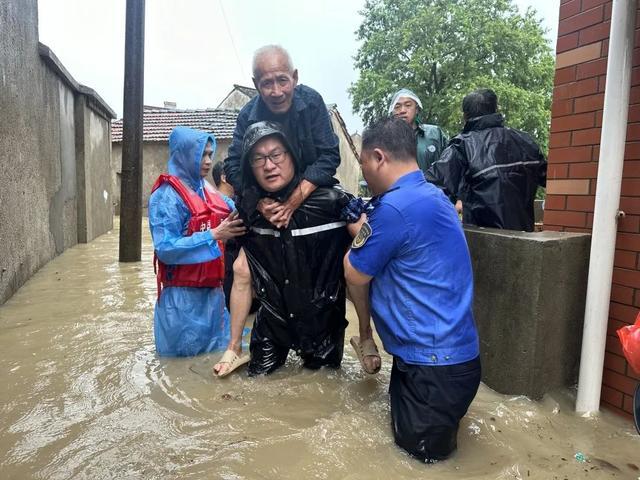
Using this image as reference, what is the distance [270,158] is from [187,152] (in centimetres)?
76

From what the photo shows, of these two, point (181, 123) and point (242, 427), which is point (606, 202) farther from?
point (181, 123)

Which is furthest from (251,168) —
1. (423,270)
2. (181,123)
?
(181,123)

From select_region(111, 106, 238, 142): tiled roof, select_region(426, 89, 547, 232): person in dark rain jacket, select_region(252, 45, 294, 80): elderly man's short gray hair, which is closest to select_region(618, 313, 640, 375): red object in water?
select_region(426, 89, 547, 232): person in dark rain jacket

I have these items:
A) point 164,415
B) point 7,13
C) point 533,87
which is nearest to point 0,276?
point 7,13

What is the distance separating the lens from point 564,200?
9.46 ft

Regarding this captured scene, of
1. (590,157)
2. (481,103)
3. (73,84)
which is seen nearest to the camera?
(590,157)

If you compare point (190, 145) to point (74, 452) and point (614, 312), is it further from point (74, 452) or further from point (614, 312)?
point (614, 312)

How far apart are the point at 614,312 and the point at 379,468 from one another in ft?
4.92

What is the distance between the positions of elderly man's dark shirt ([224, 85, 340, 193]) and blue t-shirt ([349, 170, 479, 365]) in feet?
2.73

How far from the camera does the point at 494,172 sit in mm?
3377

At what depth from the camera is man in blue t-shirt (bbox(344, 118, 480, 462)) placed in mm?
2164

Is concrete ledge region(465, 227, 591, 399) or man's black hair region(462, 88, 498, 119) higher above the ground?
man's black hair region(462, 88, 498, 119)

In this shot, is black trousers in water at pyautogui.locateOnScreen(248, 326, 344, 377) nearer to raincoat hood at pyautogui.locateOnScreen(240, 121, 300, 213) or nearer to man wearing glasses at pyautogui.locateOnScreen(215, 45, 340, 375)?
man wearing glasses at pyautogui.locateOnScreen(215, 45, 340, 375)

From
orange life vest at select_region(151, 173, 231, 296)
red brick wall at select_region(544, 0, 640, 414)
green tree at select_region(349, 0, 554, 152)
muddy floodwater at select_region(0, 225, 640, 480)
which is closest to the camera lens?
muddy floodwater at select_region(0, 225, 640, 480)
